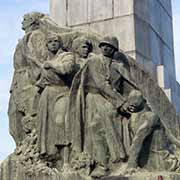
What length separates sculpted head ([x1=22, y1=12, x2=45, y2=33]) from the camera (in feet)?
37.4

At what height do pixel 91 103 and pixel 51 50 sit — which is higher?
pixel 51 50

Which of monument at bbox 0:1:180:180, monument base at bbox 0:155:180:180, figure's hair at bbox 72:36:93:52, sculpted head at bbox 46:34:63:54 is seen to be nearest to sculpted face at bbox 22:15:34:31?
monument at bbox 0:1:180:180

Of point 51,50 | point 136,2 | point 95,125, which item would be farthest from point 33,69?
point 136,2

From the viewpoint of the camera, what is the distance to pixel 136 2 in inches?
457

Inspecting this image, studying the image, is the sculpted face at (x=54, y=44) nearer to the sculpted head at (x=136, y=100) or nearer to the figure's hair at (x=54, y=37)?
the figure's hair at (x=54, y=37)

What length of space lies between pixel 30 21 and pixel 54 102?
2129 mm

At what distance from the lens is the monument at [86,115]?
9656mm

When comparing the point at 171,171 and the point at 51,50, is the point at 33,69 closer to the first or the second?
the point at 51,50

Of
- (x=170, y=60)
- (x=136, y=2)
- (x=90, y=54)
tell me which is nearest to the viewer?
(x=90, y=54)

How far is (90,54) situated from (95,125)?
1482 millimetres

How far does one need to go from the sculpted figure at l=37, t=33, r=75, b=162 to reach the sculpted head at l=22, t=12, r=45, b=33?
4.09 ft

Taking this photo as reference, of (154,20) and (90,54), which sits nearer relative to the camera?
(90,54)

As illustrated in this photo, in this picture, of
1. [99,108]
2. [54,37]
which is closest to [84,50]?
[54,37]

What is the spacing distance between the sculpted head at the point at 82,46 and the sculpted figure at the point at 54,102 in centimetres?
26
